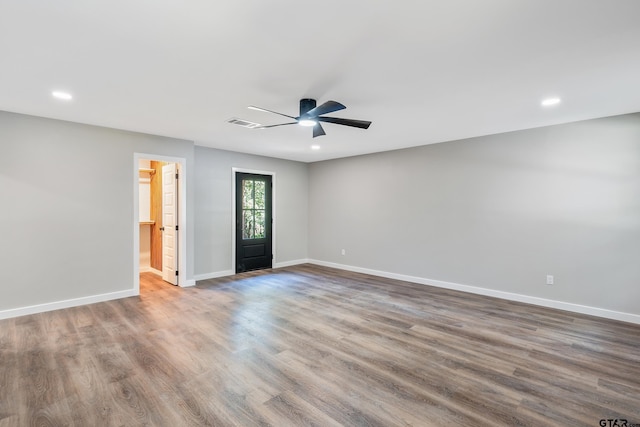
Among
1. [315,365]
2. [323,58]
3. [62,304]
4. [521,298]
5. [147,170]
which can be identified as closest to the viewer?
Result: [323,58]

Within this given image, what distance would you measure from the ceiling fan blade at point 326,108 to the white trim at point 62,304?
4.05 m

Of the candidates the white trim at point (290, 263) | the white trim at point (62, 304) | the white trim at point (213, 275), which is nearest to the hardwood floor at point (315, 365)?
the white trim at point (62, 304)

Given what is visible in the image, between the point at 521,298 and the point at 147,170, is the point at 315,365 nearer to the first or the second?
the point at 521,298

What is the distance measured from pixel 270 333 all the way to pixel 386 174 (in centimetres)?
407

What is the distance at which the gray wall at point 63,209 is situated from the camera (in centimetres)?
382

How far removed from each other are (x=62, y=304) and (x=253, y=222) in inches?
137

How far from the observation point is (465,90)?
3018 mm

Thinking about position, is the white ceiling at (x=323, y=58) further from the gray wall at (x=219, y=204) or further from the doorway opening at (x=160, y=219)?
the gray wall at (x=219, y=204)

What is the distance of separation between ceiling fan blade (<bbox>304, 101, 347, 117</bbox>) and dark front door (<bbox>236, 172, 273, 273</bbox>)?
12.5 ft

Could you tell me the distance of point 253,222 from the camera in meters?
6.73

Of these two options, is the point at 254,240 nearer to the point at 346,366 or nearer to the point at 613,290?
the point at 346,366

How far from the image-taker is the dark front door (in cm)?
644

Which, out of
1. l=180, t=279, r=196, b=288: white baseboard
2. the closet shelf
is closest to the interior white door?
l=180, t=279, r=196, b=288: white baseboard

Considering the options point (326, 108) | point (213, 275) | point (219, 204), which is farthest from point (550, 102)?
point (213, 275)
